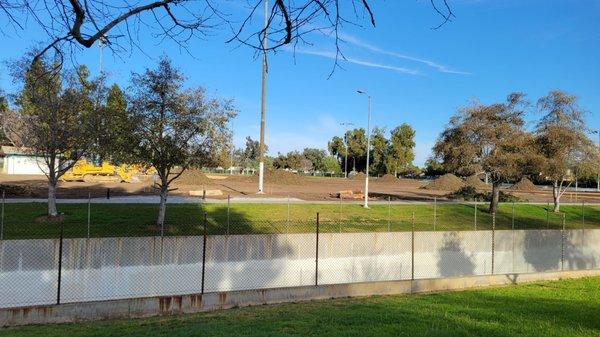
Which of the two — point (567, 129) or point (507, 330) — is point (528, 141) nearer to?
Result: point (567, 129)

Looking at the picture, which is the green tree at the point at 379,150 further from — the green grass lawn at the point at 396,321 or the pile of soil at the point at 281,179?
the green grass lawn at the point at 396,321

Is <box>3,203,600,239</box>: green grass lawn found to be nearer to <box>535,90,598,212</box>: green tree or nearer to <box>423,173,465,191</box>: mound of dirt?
<box>535,90,598,212</box>: green tree

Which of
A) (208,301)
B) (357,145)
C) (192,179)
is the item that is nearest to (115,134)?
(208,301)

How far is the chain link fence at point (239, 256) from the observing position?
16.2m

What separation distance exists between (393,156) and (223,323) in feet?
370

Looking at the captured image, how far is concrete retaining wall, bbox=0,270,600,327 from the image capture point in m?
11.1

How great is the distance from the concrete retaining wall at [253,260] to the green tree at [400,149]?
92.8 m

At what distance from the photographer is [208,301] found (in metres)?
12.6

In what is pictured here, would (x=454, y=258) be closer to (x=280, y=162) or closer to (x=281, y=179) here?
(x=281, y=179)

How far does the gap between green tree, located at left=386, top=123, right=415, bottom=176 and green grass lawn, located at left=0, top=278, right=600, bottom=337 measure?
353 feet

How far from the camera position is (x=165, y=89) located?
75.4 ft

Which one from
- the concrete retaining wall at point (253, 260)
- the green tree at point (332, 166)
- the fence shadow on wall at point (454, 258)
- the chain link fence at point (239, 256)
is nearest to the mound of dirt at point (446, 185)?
the chain link fence at point (239, 256)

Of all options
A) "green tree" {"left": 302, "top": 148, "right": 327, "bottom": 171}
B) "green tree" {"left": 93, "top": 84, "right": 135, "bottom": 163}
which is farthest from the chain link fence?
"green tree" {"left": 302, "top": 148, "right": 327, "bottom": 171}

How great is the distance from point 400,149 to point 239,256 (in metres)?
102
